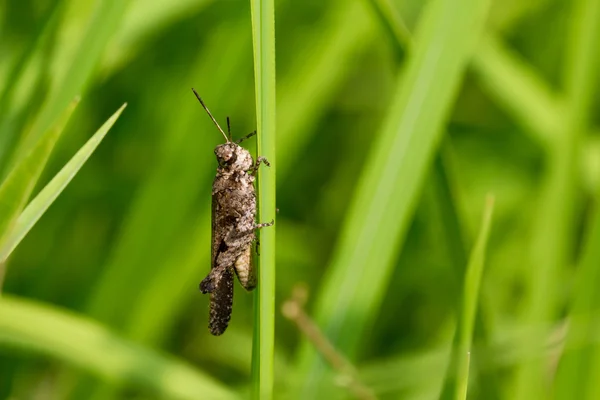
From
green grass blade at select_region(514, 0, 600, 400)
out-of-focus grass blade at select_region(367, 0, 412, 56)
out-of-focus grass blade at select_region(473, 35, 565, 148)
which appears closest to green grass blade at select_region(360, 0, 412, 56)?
out-of-focus grass blade at select_region(367, 0, 412, 56)

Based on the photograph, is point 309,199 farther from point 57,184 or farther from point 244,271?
point 57,184

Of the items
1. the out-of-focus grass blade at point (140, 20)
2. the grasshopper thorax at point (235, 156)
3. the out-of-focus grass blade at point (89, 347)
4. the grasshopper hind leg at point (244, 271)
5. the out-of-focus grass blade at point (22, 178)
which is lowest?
the out-of-focus grass blade at point (22, 178)

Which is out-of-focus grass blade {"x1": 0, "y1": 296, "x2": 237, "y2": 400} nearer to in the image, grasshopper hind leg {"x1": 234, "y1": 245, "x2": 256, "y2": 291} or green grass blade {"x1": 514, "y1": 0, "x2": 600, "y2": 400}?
grasshopper hind leg {"x1": 234, "y1": 245, "x2": 256, "y2": 291}

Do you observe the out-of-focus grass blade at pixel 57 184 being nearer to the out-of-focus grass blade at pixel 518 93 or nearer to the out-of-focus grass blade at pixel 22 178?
the out-of-focus grass blade at pixel 22 178

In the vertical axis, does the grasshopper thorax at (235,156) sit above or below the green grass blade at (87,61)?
above

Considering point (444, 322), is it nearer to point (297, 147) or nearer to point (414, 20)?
point (297, 147)

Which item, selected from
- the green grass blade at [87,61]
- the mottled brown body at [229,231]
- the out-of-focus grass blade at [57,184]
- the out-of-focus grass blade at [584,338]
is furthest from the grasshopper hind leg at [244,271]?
the out-of-focus grass blade at [584,338]

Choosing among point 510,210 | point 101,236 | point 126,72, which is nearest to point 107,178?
point 101,236
